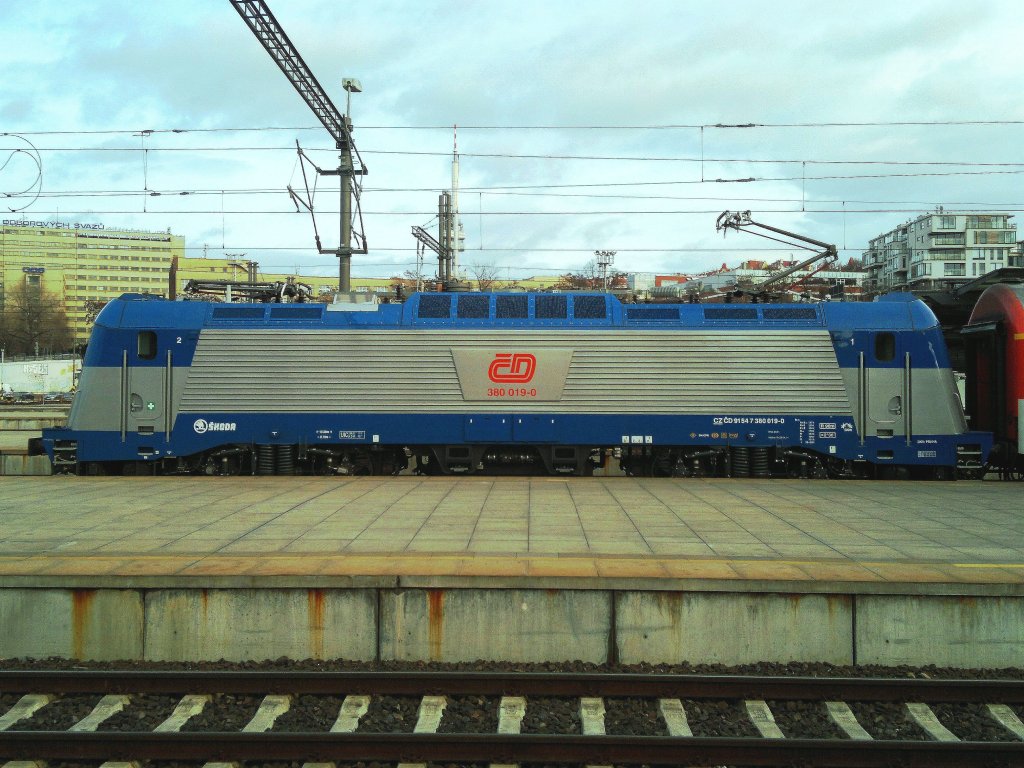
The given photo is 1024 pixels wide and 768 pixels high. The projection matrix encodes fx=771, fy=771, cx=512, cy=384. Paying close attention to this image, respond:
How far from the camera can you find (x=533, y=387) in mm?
16094

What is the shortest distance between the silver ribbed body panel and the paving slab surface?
189cm

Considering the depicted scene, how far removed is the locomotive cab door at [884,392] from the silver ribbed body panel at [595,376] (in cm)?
47

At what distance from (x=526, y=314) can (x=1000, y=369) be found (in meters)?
10.00

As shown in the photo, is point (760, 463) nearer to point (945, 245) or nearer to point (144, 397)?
point (144, 397)

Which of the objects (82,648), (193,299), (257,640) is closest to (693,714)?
(257,640)

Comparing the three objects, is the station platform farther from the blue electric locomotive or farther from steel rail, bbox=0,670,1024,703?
the blue electric locomotive

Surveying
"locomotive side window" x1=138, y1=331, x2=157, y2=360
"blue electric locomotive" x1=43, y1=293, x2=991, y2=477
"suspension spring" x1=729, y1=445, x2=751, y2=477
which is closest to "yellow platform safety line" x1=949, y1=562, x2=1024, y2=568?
"blue electric locomotive" x1=43, y1=293, x2=991, y2=477

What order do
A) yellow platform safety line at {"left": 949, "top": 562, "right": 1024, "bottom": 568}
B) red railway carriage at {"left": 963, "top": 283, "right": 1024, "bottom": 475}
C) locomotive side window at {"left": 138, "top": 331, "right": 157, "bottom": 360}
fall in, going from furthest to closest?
locomotive side window at {"left": 138, "top": 331, "right": 157, "bottom": 360} → red railway carriage at {"left": 963, "top": 283, "right": 1024, "bottom": 475} → yellow platform safety line at {"left": 949, "top": 562, "right": 1024, "bottom": 568}

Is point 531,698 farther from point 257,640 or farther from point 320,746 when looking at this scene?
point 257,640

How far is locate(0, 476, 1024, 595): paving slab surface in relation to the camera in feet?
25.6

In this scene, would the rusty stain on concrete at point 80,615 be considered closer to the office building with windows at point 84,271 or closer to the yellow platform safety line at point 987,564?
the yellow platform safety line at point 987,564

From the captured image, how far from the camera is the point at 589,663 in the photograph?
7746mm

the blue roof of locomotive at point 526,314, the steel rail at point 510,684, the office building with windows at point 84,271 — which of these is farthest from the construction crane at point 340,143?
the office building with windows at point 84,271

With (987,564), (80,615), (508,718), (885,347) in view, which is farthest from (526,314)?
(508,718)
